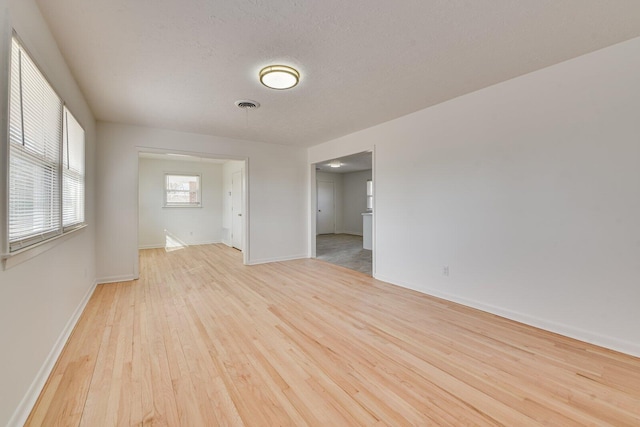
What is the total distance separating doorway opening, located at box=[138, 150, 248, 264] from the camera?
7005 mm

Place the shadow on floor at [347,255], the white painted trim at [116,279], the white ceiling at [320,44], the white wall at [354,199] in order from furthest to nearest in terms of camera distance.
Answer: the white wall at [354,199], the shadow on floor at [347,255], the white painted trim at [116,279], the white ceiling at [320,44]

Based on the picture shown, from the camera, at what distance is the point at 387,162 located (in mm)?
4039

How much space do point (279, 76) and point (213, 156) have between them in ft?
9.24

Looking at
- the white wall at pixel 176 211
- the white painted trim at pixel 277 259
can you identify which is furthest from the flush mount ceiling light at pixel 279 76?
the white wall at pixel 176 211

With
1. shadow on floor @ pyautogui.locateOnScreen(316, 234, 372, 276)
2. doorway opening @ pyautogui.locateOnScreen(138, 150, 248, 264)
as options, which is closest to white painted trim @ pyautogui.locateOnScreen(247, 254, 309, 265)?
shadow on floor @ pyautogui.locateOnScreen(316, 234, 372, 276)

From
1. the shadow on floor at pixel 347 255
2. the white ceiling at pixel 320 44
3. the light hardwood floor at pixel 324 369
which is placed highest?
the white ceiling at pixel 320 44

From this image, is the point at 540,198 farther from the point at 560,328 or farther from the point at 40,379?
the point at 40,379

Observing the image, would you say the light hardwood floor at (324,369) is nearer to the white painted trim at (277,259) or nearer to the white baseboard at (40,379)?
the white baseboard at (40,379)

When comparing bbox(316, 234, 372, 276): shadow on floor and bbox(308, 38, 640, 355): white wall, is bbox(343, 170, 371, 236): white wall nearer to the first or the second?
bbox(316, 234, 372, 276): shadow on floor

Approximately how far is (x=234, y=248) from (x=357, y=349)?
5.60m

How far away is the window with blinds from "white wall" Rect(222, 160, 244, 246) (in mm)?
4743

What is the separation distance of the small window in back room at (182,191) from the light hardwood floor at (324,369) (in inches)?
184

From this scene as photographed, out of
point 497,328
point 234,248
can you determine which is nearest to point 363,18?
point 497,328

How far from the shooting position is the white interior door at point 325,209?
10211 millimetres
